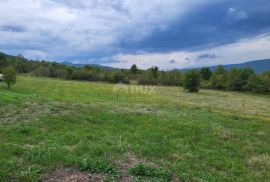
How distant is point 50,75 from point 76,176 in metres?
79.3

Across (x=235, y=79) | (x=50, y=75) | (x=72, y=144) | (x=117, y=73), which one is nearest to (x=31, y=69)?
(x=50, y=75)

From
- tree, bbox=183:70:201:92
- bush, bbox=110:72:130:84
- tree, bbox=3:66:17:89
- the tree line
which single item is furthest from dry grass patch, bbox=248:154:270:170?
bush, bbox=110:72:130:84

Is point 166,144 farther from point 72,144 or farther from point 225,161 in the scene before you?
point 72,144

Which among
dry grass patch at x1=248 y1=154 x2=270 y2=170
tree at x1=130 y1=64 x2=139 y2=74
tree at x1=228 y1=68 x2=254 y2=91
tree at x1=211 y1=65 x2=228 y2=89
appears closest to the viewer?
dry grass patch at x1=248 y1=154 x2=270 y2=170

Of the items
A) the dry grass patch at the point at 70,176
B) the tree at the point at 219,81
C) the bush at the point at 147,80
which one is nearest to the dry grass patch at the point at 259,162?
the dry grass patch at the point at 70,176

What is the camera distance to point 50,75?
8038 centimetres

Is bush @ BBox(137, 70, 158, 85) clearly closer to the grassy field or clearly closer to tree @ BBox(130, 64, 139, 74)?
tree @ BBox(130, 64, 139, 74)

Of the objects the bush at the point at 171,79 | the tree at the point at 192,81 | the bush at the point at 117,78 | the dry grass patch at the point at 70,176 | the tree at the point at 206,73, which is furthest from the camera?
the tree at the point at 206,73

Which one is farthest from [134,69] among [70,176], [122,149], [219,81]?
[70,176]

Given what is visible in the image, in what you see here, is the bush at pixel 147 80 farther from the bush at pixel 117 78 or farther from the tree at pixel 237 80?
the tree at pixel 237 80

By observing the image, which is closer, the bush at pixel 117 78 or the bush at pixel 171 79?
the bush at pixel 171 79

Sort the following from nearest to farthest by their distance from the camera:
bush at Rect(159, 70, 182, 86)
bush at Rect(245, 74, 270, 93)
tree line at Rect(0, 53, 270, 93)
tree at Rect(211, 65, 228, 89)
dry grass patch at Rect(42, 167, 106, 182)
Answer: dry grass patch at Rect(42, 167, 106, 182) → bush at Rect(245, 74, 270, 93) → tree line at Rect(0, 53, 270, 93) → tree at Rect(211, 65, 228, 89) → bush at Rect(159, 70, 182, 86)

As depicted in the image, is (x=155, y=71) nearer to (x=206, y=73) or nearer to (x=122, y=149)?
(x=206, y=73)

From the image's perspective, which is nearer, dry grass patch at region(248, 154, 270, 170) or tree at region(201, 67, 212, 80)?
dry grass patch at region(248, 154, 270, 170)
